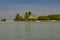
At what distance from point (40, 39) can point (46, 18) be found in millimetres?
41411

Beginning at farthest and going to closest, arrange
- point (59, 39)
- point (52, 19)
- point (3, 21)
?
point (52, 19) → point (3, 21) → point (59, 39)

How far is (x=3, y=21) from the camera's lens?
50.6 meters

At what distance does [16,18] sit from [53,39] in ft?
128

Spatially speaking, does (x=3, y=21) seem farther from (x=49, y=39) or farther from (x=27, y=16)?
(x=49, y=39)

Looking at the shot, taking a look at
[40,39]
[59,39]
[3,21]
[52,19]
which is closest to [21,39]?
[40,39]

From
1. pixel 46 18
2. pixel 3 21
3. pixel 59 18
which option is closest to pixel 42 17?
pixel 46 18

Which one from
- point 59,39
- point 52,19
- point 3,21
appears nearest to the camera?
point 59,39

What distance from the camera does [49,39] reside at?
40.6ft

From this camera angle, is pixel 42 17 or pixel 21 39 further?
pixel 42 17

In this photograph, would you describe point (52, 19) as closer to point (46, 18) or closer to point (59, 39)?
point (46, 18)

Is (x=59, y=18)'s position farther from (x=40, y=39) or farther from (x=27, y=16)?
(x=40, y=39)

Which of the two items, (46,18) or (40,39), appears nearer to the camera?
(40,39)

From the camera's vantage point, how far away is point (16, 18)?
5100 centimetres

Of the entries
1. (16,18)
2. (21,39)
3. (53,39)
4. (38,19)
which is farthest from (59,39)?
(38,19)
